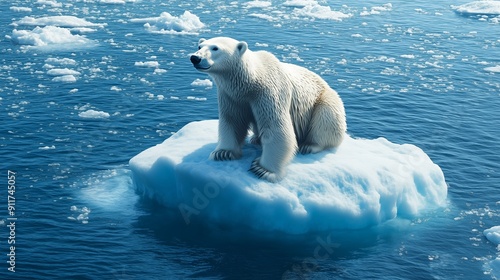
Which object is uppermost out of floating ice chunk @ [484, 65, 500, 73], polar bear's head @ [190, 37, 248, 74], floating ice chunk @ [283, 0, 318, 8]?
polar bear's head @ [190, 37, 248, 74]

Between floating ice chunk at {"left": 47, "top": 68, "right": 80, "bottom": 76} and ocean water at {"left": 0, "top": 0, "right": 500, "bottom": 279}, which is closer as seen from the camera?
ocean water at {"left": 0, "top": 0, "right": 500, "bottom": 279}

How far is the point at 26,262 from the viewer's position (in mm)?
12914

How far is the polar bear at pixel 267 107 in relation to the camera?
12953 millimetres

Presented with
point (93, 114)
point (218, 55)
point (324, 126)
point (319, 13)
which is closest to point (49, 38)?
point (93, 114)

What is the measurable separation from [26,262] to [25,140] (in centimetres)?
703

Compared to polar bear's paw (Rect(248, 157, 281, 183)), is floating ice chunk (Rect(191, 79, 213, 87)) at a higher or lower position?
lower

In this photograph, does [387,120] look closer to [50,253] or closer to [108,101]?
[108,101]

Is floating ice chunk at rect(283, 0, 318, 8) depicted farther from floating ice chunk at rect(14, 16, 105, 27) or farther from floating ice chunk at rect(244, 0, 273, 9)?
floating ice chunk at rect(14, 16, 105, 27)

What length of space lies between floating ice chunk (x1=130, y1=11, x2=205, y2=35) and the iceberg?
17862 millimetres

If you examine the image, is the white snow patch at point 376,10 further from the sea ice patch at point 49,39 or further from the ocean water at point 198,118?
the sea ice patch at point 49,39

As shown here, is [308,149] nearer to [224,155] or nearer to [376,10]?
[224,155]

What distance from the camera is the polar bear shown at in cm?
1295

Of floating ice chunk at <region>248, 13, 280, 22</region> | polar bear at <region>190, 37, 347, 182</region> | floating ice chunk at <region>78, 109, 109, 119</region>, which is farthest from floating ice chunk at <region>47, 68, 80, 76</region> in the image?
floating ice chunk at <region>248, 13, 280, 22</region>

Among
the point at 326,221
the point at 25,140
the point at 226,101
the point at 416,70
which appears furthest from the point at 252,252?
the point at 416,70
